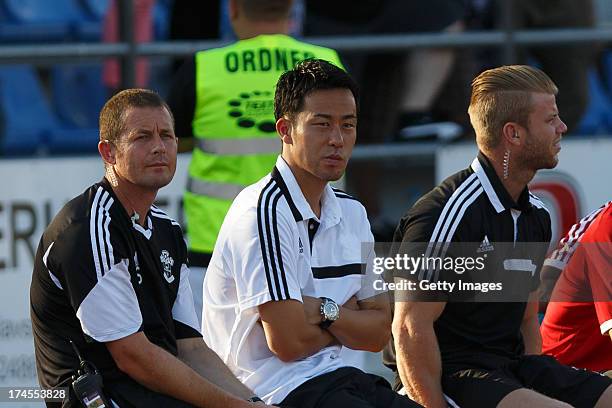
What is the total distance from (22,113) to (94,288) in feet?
10.5

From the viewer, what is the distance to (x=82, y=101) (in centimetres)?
693

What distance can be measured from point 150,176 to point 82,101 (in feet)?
9.82

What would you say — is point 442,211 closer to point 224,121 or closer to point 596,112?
point 224,121

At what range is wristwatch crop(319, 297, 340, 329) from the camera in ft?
13.4

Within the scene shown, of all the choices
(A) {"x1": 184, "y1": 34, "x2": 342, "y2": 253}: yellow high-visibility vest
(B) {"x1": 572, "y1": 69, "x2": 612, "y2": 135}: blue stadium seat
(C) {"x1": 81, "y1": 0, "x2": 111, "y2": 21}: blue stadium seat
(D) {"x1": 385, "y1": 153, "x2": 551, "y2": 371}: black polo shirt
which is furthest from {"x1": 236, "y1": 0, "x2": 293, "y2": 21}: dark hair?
(B) {"x1": 572, "y1": 69, "x2": 612, "y2": 135}: blue stadium seat

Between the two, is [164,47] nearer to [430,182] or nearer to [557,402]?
[430,182]

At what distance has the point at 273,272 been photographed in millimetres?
3986

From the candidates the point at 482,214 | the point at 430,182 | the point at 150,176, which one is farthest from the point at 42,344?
the point at 430,182

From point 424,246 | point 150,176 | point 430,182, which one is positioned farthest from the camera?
point 430,182

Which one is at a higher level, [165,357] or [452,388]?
[165,357]

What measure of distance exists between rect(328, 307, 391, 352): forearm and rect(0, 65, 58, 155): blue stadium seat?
2.98 metres

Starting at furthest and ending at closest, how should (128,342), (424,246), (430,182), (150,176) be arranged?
(430,182) → (424,246) → (150,176) → (128,342)

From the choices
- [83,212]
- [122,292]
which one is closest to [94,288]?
[122,292]
